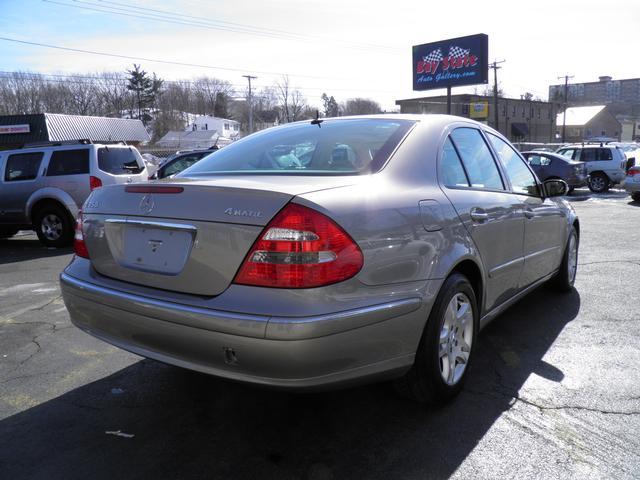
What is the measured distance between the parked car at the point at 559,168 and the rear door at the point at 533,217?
14285 mm

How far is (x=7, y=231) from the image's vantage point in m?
10.6

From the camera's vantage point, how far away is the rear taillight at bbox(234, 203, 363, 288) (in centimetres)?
221

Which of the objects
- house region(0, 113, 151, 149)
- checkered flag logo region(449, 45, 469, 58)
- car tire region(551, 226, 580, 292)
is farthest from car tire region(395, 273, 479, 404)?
house region(0, 113, 151, 149)

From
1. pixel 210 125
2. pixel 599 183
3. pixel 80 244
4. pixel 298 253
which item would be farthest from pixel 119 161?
pixel 210 125

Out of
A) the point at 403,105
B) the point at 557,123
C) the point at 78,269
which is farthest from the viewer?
the point at 557,123

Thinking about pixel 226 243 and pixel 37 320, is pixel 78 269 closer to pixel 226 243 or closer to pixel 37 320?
pixel 226 243

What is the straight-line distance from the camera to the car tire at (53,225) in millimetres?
9281

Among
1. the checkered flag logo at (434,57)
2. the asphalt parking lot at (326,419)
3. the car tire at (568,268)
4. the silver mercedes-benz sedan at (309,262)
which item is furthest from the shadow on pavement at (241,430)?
the checkered flag logo at (434,57)

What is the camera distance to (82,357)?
381 centimetres

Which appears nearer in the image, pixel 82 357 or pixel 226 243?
pixel 226 243

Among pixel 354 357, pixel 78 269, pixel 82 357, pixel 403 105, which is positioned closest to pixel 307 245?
pixel 354 357

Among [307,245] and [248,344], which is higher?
[307,245]

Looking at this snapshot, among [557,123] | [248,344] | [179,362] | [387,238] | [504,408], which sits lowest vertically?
[504,408]

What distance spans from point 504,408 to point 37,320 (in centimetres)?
401
